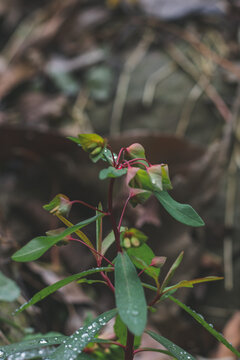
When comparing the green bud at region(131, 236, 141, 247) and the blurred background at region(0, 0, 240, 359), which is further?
the blurred background at region(0, 0, 240, 359)

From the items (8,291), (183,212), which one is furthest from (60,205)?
(8,291)

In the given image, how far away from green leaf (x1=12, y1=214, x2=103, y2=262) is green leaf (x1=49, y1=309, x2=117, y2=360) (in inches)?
4.8

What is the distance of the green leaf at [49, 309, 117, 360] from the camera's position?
1.74ft

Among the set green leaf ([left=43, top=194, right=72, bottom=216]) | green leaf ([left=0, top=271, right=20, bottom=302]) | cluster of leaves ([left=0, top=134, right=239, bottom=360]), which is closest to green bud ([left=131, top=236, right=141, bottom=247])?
cluster of leaves ([left=0, top=134, right=239, bottom=360])

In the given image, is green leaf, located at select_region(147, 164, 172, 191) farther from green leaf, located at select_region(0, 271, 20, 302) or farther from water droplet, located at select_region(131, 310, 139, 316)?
green leaf, located at select_region(0, 271, 20, 302)

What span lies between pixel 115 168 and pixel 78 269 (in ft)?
3.20

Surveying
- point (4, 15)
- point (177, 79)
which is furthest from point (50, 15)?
point (177, 79)

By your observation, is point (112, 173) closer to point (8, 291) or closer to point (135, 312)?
point (135, 312)

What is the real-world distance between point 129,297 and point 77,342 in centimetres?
10

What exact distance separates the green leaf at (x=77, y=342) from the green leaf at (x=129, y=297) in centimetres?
9

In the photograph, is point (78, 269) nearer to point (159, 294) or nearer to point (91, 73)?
point (159, 294)

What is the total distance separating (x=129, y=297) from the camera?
52cm

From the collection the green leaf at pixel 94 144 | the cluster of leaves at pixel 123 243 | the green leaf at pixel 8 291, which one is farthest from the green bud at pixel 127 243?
the green leaf at pixel 8 291

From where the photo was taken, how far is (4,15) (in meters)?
2.42
